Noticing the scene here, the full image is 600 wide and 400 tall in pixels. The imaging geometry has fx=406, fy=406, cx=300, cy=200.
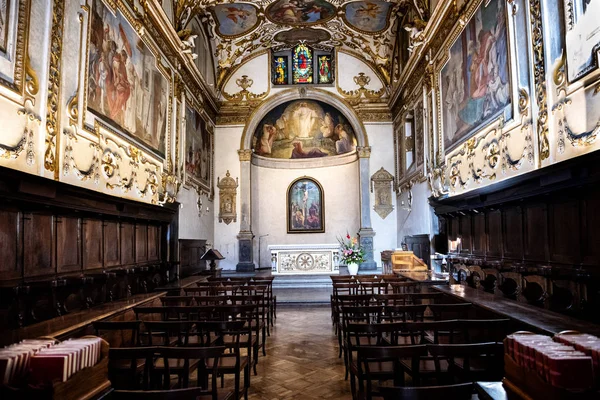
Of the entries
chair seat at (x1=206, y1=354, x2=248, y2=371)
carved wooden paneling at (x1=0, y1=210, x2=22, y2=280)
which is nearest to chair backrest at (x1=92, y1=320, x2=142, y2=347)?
chair seat at (x1=206, y1=354, x2=248, y2=371)

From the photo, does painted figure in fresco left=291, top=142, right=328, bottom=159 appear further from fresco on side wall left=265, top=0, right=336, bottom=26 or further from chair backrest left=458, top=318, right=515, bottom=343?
chair backrest left=458, top=318, right=515, bottom=343

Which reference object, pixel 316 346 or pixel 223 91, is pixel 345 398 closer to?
pixel 316 346

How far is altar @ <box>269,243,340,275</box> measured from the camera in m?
14.5

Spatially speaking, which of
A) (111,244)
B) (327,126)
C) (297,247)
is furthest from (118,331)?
(327,126)

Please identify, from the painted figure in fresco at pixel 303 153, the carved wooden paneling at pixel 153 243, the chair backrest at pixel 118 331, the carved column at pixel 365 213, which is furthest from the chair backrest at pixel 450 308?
the painted figure in fresco at pixel 303 153

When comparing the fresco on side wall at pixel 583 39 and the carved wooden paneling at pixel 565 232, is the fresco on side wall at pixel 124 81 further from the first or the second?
the carved wooden paneling at pixel 565 232

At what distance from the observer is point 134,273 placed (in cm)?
850

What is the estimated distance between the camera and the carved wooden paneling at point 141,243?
29.8 feet

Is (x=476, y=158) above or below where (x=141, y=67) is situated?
below

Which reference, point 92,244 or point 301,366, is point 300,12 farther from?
point 301,366

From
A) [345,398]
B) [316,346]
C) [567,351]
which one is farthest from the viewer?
[316,346]

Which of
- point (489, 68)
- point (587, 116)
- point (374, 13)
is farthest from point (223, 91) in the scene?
point (587, 116)

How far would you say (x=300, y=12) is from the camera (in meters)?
14.9

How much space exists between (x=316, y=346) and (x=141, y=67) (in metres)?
7.39
